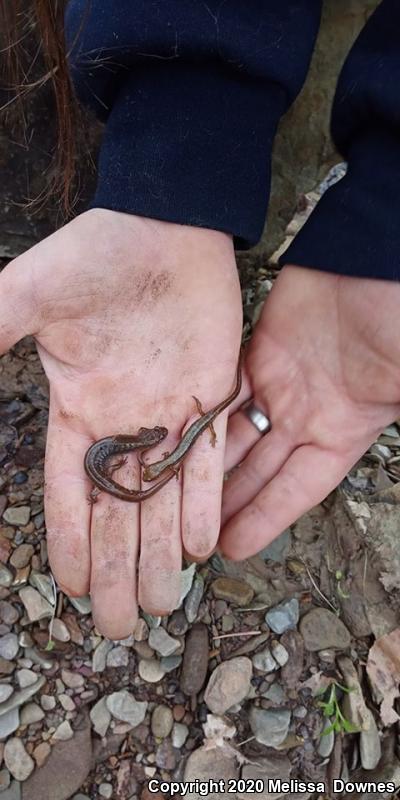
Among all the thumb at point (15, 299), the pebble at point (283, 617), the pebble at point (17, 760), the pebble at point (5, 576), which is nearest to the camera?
the thumb at point (15, 299)

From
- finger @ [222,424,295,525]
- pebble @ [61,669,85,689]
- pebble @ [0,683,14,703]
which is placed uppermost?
finger @ [222,424,295,525]

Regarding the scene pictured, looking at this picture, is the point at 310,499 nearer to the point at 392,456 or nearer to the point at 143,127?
the point at 392,456

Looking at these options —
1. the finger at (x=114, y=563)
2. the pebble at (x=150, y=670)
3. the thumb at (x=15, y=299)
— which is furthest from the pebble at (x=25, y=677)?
the thumb at (x=15, y=299)

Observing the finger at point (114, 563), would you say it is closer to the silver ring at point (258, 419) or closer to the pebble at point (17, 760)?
the pebble at point (17, 760)

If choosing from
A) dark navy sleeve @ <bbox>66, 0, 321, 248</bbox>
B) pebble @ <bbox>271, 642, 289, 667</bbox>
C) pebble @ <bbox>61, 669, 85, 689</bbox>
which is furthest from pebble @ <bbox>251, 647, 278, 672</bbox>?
dark navy sleeve @ <bbox>66, 0, 321, 248</bbox>

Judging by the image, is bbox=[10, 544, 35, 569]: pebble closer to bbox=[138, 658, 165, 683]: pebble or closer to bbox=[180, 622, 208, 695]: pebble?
bbox=[138, 658, 165, 683]: pebble

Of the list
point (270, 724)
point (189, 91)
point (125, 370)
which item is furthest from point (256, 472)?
point (189, 91)
